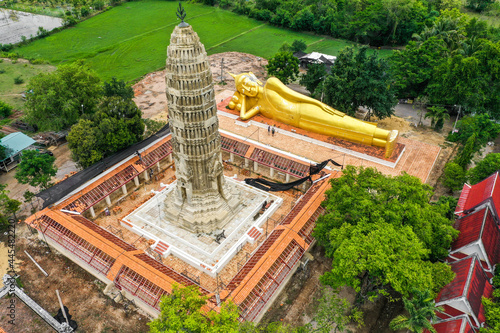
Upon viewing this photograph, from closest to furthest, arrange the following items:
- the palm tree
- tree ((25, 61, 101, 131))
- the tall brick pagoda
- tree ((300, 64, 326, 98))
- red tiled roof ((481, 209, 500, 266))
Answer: the palm tree → the tall brick pagoda → red tiled roof ((481, 209, 500, 266)) → tree ((25, 61, 101, 131)) → tree ((300, 64, 326, 98))

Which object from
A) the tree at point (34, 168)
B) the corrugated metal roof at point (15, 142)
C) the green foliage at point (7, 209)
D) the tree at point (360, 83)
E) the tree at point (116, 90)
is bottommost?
the green foliage at point (7, 209)

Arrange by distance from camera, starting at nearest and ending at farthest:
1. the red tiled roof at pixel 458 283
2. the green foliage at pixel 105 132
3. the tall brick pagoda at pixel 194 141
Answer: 1. the red tiled roof at pixel 458 283
2. the tall brick pagoda at pixel 194 141
3. the green foliage at pixel 105 132

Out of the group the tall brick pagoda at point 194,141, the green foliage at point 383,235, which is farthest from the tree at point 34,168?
the green foliage at point 383,235

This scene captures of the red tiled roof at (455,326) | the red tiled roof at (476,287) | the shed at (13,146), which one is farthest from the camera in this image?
the shed at (13,146)

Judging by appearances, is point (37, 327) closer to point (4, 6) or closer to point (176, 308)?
point (176, 308)

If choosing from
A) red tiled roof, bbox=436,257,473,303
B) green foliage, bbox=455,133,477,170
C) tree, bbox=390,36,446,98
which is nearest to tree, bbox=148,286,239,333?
red tiled roof, bbox=436,257,473,303

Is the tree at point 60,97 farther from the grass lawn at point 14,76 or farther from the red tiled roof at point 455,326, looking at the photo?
the red tiled roof at point 455,326

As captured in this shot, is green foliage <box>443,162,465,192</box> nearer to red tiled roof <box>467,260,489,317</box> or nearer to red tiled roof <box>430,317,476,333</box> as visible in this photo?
red tiled roof <box>467,260,489,317</box>
